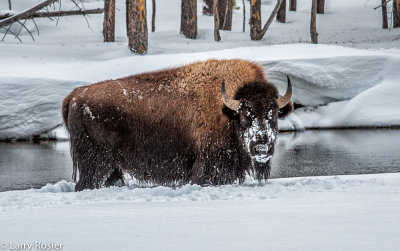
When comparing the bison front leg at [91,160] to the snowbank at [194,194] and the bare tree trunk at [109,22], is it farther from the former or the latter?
the bare tree trunk at [109,22]

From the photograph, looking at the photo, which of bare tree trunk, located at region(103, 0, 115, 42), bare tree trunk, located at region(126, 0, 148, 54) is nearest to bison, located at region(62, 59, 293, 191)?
bare tree trunk, located at region(126, 0, 148, 54)

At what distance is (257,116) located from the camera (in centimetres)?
532

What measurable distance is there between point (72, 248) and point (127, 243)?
0.24 metres

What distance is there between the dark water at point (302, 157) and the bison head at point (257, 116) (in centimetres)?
255

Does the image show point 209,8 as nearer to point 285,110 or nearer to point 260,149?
point 285,110

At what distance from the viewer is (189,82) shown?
599 centimetres

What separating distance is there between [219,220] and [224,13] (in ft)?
86.0

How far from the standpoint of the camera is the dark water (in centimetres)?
822

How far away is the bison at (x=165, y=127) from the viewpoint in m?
5.66

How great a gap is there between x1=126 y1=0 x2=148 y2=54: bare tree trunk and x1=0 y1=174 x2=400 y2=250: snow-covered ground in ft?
41.9

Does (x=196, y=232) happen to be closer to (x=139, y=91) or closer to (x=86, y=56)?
(x=139, y=91)

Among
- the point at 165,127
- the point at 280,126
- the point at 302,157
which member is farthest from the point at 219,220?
the point at 280,126

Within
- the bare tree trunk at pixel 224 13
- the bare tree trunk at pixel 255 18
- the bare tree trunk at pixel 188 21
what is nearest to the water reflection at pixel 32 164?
the bare tree trunk at pixel 255 18

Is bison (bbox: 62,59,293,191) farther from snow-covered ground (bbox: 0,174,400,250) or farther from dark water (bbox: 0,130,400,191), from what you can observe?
dark water (bbox: 0,130,400,191)
